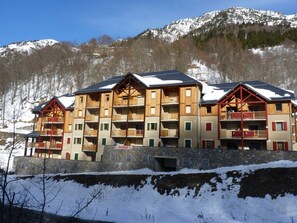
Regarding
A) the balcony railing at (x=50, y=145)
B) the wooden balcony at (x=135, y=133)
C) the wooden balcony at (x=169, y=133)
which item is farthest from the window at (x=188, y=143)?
the balcony railing at (x=50, y=145)

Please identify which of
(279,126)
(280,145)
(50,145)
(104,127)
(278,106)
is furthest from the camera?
(50,145)

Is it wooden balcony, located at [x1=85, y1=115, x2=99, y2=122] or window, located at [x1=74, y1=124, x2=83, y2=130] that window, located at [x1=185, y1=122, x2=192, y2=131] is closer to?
wooden balcony, located at [x1=85, y1=115, x2=99, y2=122]

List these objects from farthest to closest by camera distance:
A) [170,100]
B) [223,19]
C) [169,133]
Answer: [223,19]
[170,100]
[169,133]

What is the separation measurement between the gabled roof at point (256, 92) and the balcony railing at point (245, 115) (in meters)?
2.16

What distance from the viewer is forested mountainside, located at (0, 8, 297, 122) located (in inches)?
3418

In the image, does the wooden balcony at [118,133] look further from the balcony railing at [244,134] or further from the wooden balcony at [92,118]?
the balcony railing at [244,134]

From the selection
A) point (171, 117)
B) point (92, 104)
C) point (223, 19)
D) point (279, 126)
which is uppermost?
point (223, 19)

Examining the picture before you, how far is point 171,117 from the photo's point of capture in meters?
39.8

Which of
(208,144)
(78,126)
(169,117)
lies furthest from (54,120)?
(208,144)

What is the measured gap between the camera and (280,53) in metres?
94.0

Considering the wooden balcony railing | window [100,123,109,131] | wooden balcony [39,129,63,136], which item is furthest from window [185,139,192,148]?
wooden balcony [39,129,63,136]

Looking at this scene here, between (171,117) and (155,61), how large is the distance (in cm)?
5323

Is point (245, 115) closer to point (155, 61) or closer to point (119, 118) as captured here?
point (119, 118)

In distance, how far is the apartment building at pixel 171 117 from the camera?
35125 millimetres
